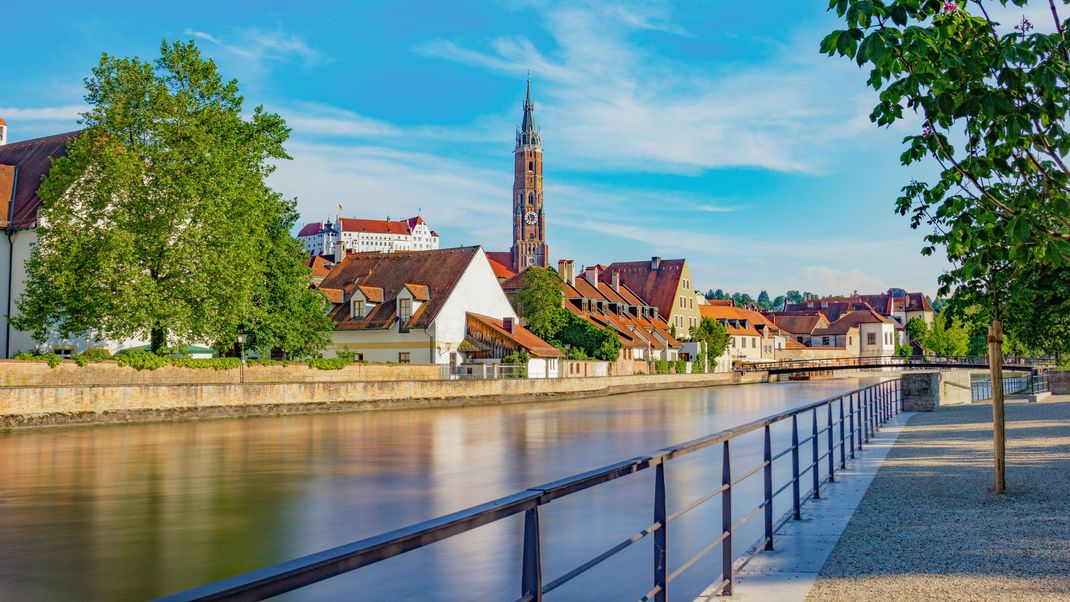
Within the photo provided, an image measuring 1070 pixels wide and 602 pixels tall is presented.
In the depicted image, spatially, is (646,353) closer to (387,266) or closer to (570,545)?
(387,266)

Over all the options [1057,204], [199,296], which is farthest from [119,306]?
[1057,204]

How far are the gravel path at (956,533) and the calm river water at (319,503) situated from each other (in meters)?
2.41

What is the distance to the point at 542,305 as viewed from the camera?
2717 inches

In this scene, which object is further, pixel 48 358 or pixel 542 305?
pixel 542 305

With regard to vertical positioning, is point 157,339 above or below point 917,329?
below

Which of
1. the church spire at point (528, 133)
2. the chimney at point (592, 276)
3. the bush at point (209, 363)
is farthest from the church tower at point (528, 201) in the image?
the bush at point (209, 363)

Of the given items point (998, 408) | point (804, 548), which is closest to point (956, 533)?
point (804, 548)

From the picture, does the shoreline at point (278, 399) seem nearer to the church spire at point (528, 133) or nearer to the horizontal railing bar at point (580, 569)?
the horizontal railing bar at point (580, 569)

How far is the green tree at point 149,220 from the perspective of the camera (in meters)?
36.6

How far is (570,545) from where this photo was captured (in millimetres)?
13344

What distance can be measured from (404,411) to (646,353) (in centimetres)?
4185

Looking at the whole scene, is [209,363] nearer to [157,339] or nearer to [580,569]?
[157,339]

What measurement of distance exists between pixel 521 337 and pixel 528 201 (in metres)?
123

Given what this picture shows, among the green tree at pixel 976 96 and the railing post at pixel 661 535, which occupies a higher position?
the green tree at pixel 976 96
